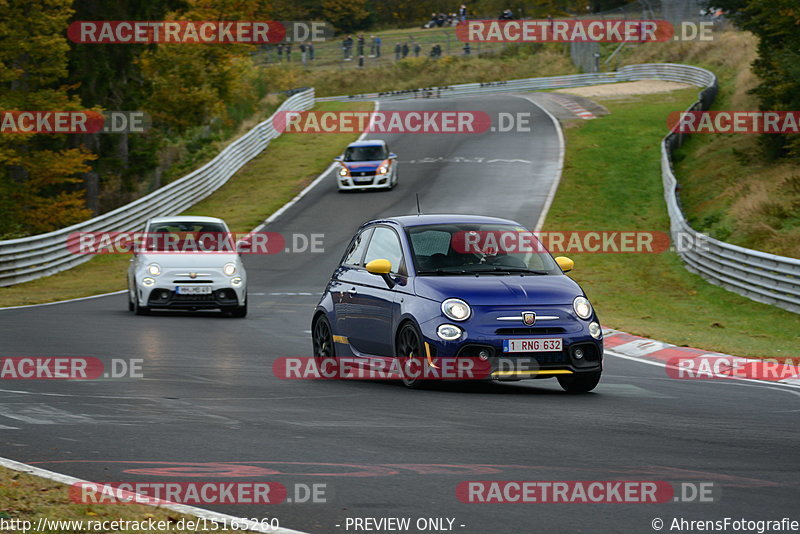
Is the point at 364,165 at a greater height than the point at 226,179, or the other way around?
the point at 364,165

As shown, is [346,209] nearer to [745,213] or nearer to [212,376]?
[745,213]

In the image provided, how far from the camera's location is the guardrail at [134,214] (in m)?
28.9

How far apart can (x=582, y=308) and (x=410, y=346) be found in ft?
5.25

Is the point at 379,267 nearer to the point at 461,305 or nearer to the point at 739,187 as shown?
the point at 461,305

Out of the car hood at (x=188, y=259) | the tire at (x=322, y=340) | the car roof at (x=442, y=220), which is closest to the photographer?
the car roof at (x=442, y=220)

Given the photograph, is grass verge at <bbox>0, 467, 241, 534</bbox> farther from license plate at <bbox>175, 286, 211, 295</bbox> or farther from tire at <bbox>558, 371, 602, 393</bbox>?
license plate at <bbox>175, 286, 211, 295</bbox>

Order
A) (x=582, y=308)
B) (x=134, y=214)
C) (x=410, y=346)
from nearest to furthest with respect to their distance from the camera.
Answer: (x=582, y=308), (x=410, y=346), (x=134, y=214)

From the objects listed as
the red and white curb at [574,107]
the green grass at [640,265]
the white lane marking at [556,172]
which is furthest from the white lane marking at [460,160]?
the red and white curb at [574,107]

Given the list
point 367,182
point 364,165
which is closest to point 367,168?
point 364,165

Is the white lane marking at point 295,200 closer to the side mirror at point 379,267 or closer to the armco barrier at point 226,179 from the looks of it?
the armco barrier at point 226,179

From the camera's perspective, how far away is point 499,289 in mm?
10805

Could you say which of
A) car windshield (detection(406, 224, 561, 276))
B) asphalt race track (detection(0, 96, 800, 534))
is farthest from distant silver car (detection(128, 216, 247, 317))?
car windshield (detection(406, 224, 561, 276))

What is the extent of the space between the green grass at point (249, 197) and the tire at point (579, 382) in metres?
14.4

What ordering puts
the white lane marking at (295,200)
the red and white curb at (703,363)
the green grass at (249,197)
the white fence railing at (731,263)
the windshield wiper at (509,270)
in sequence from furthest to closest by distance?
the white lane marking at (295,200) → the green grass at (249,197) → the white fence railing at (731,263) → the red and white curb at (703,363) → the windshield wiper at (509,270)
